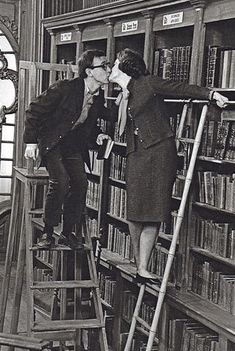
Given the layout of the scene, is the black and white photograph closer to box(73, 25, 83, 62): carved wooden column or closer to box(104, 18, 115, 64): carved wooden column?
box(104, 18, 115, 64): carved wooden column

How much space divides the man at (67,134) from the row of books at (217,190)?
800mm

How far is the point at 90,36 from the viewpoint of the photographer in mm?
5484

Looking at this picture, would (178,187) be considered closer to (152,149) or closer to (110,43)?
(152,149)

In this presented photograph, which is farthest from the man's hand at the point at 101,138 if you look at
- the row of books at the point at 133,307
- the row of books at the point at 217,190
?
the row of books at the point at 133,307

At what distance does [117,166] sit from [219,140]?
1292mm

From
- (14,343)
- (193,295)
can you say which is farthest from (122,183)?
(14,343)

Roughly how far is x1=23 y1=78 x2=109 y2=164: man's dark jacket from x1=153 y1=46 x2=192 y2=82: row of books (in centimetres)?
54

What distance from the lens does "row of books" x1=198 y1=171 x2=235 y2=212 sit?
3.81 m

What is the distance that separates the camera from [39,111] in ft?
13.7

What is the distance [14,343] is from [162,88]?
5.28ft

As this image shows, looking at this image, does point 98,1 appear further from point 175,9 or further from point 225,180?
point 225,180

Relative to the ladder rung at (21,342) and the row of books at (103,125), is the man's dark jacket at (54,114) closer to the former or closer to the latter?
the row of books at (103,125)

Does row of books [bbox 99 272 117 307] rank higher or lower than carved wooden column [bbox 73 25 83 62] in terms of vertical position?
lower

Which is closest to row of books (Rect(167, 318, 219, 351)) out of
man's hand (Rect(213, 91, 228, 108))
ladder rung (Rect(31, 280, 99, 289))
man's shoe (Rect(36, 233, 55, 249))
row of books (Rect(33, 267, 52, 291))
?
ladder rung (Rect(31, 280, 99, 289))
